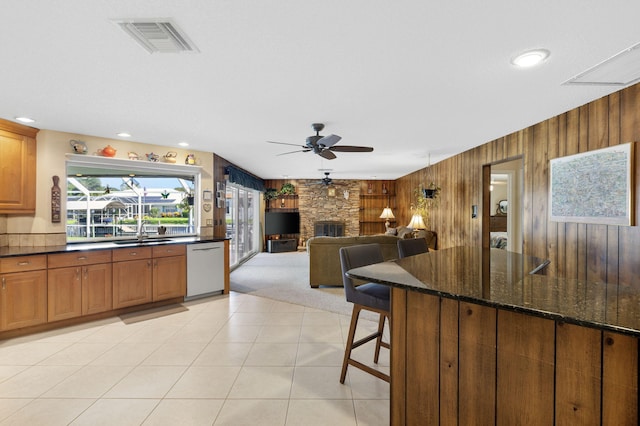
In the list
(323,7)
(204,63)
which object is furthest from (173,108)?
(323,7)

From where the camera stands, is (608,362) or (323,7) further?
(323,7)

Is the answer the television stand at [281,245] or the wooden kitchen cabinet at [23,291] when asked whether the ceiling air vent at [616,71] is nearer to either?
the wooden kitchen cabinet at [23,291]

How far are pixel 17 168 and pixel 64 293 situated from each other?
5.11 feet

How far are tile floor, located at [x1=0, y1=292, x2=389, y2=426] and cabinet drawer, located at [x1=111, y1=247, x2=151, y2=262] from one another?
75 cm

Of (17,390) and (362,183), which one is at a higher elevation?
(362,183)

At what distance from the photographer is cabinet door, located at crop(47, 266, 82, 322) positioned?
3141mm

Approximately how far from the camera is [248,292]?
4699 mm

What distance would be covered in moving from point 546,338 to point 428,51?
172cm

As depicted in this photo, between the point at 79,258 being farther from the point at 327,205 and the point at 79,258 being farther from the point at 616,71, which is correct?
the point at 327,205

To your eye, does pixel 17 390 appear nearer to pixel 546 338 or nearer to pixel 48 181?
pixel 48 181

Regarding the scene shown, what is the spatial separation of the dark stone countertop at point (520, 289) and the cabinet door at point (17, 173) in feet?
13.3

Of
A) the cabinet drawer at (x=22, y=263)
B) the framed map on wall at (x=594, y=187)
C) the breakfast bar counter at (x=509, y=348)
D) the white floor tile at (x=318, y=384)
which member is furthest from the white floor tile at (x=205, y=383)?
the framed map on wall at (x=594, y=187)

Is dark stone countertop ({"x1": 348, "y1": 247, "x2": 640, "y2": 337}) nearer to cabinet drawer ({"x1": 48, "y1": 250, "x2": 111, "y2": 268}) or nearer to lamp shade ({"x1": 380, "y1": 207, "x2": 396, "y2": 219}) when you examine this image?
cabinet drawer ({"x1": 48, "y1": 250, "x2": 111, "y2": 268})

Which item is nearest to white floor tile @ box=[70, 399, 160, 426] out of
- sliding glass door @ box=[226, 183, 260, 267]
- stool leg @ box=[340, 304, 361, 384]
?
stool leg @ box=[340, 304, 361, 384]
